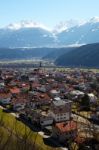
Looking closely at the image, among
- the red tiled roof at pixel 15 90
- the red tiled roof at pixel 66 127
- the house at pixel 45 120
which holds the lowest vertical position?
the house at pixel 45 120

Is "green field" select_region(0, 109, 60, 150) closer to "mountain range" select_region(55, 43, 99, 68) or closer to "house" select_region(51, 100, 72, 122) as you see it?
"house" select_region(51, 100, 72, 122)

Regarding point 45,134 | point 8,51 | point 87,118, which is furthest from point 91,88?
point 8,51

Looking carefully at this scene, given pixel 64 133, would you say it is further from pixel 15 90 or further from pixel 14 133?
pixel 15 90

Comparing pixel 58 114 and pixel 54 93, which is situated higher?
pixel 54 93

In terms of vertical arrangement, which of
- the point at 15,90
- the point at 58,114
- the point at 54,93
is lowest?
the point at 58,114

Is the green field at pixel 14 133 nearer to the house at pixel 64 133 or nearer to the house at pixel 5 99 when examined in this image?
the house at pixel 64 133

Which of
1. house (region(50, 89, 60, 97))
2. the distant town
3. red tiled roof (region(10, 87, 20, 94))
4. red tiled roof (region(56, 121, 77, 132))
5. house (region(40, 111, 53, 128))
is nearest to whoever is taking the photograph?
the distant town

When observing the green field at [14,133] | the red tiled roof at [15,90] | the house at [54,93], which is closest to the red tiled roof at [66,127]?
the green field at [14,133]

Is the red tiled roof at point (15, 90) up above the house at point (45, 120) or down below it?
above

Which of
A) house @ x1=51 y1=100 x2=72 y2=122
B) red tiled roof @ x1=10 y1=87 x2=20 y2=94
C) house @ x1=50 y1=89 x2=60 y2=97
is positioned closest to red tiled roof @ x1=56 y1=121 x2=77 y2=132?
house @ x1=51 y1=100 x2=72 y2=122

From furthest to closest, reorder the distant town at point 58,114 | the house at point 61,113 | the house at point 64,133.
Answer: the house at point 61,113
the house at point 64,133
the distant town at point 58,114


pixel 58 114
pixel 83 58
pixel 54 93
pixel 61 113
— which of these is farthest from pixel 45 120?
pixel 83 58
